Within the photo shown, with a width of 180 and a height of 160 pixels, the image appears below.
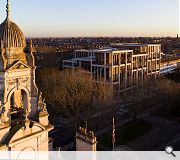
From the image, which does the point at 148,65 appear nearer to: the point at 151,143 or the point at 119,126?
the point at 119,126

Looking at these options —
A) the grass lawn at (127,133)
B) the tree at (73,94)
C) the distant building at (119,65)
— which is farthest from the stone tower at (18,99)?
the distant building at (119,65)

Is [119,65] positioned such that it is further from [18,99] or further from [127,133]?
[18,99]

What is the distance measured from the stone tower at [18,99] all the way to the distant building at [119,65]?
50.1 meters

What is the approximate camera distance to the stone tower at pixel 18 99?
15.4 m

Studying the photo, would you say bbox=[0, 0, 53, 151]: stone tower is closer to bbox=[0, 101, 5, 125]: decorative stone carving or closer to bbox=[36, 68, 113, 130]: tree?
bbox=[0, 101, 5, 125]: decorative stone carving

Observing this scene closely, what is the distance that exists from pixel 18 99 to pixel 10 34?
381 centimetres

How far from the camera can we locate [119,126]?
164 ft

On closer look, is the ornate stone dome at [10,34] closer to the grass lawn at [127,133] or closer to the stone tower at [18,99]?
the stone tower at [18,99]

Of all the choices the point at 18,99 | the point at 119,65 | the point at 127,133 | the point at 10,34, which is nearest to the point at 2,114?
the point at 18,99

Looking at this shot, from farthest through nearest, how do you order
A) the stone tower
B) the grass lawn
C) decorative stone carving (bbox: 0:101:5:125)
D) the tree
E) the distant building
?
the distant building, the tree, the grass lawn, the stone tower, decorative stone carving (bbox: 0:101:5:125)

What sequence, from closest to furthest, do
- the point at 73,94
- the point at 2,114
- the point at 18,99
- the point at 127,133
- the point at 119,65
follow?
the point at 2,114 → the point at 18,99 → the point at 127,133 → the point at 73,94 → the point at 119,65

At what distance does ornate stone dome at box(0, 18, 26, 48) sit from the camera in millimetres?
15477

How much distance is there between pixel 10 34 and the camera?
610 inches

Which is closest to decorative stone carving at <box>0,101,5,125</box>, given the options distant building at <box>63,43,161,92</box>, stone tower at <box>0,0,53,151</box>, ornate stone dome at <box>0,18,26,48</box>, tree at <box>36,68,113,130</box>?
stone tower at <box>0,0,53,151</box>
